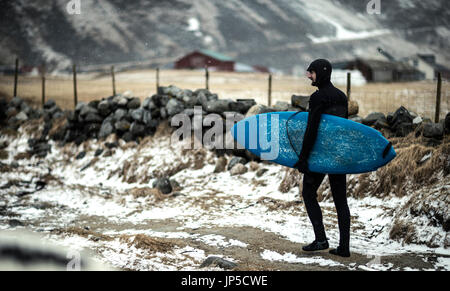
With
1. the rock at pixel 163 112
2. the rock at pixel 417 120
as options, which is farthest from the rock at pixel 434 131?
the rock at pixel 163 112

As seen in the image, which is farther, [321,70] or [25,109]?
[25,109]

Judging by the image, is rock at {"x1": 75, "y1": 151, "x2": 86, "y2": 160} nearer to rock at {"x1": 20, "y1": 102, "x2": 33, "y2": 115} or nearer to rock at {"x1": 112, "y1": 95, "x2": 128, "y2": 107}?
rock at {"x1": 112, "y1": 95, "x2": 128, "y2": 107}

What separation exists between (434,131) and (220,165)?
4.43 m

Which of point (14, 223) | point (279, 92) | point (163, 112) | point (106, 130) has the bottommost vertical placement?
point (14, 223)

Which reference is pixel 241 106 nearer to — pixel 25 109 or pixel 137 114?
pixel 137 114

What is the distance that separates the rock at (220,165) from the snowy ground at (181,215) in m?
0.11

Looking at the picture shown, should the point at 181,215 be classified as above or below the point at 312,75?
below

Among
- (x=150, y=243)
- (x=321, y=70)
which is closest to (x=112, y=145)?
(x=150, y=243)

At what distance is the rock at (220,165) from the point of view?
9.26 meters

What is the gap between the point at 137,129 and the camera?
11.3 metres

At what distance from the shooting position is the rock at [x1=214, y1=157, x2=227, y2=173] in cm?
926

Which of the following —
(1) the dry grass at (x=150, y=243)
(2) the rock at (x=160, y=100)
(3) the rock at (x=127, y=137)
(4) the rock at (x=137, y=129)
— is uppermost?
(2) the rock at (x=160, y=100)

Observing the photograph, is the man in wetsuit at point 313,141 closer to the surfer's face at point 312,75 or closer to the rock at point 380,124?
the surfer's face at point 312,75
